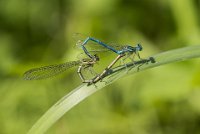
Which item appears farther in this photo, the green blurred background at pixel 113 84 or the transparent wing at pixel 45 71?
the green blurred background at pixel 113 84

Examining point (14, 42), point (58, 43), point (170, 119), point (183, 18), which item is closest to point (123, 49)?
point (170, 119)

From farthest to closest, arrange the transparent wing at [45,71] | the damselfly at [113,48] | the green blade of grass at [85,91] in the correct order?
the damselfly at [113,48] → the transparent wing at [45,71] → the green blade of grass at [85,91]

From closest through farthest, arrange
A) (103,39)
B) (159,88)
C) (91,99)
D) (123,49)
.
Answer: (123,49)
(159,88)
(91,99)
(103,39)

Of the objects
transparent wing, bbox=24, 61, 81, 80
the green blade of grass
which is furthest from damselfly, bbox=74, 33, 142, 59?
the green blade of grass

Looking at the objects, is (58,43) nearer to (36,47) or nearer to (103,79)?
(36,47)

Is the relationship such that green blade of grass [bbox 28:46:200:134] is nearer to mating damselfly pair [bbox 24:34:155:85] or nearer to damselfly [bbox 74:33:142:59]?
mating damselfly pair [bbox 24:34:155:85]

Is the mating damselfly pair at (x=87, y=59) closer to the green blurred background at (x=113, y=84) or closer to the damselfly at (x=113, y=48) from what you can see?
the damselfly at (x=113, y=48)

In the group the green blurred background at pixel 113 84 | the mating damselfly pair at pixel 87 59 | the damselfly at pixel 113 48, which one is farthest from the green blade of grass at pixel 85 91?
the green blurred background at pixel 113 84

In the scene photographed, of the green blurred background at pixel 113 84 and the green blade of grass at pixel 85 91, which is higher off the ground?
the green blurred background at pixel 113 84
